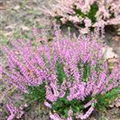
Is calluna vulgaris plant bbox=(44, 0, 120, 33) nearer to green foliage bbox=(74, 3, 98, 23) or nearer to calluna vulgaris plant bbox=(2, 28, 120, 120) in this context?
green foliage bbox=(74, 3, 98, 23)

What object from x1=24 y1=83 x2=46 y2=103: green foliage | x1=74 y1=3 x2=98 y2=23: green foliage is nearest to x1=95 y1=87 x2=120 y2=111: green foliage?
x1=24 y1=83 x2=46 y2=103: green foliage

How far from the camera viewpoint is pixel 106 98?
306 centimetres

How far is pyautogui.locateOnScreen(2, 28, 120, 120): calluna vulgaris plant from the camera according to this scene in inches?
110

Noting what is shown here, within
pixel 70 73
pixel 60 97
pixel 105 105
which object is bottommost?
pixel 105 105

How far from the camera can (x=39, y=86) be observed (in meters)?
3.04

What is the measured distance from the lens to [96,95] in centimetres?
298

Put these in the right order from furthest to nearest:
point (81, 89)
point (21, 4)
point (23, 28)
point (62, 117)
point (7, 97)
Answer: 1. point (21, 4)
2. point (23, 28)
3. point (7, 97)
4. point (62, 117)
5. point (81, 89)

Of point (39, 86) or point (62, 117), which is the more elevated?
point (39, 86)

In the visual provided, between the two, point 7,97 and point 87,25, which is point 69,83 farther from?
point 87,25

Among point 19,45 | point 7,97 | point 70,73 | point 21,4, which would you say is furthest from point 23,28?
point 70,73

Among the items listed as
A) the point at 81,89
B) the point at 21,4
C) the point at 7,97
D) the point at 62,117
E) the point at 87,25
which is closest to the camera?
the point at 81,89

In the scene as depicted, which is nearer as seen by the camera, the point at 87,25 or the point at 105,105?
the point at 105,105

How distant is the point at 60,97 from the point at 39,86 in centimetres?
29

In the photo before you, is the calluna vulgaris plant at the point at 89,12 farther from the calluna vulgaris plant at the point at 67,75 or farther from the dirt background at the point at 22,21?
the calluna vulgaris plant at the point at 67,75
